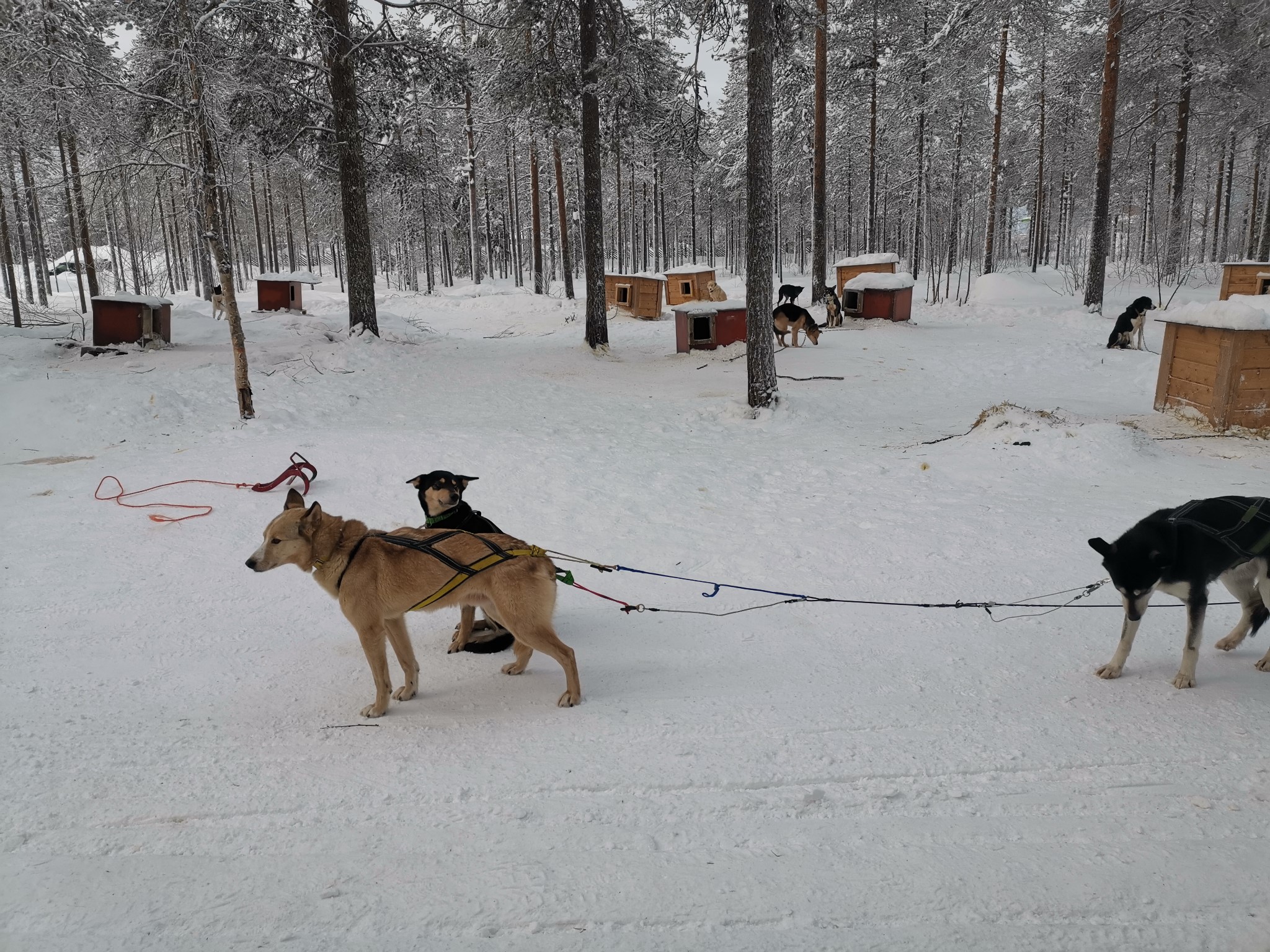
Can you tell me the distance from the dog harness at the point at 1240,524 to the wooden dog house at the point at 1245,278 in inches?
907

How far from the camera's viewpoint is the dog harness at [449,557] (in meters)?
3.90

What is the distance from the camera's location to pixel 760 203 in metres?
10.9

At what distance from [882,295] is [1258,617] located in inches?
703

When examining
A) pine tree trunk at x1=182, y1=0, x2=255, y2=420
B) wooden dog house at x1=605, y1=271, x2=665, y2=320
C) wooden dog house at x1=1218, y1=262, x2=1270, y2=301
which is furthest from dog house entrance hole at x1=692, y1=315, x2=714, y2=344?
wooden dog house at x1=1218, y1=262, x2=1270, y2=301

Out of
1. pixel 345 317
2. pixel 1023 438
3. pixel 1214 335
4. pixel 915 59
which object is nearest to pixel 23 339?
pixel 345 317

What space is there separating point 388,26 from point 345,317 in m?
8.19

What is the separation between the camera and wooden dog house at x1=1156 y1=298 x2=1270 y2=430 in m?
9.38

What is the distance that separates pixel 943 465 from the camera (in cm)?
880

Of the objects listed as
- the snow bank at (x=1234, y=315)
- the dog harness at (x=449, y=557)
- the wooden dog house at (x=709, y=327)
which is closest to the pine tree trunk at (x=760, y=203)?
the snow bank at (x=1234, y=315)

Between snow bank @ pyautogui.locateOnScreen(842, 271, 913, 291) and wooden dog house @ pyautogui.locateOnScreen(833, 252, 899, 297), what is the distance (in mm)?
3070

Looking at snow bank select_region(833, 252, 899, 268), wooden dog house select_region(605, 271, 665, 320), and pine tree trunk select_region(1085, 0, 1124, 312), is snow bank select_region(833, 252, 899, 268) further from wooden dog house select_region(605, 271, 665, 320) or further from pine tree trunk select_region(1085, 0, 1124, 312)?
wooden dog house select_region(605, 271, 665, 320)

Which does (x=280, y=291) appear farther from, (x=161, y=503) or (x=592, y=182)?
(x=161, y=503)

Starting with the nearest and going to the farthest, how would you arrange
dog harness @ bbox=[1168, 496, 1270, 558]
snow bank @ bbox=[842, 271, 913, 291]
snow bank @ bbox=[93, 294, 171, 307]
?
dog harness @ bbox=[1168, 496, 1270, 558] → snow bank @ bbox=[93, 294, 171, 307] → snow bank @ bbox=[842, 271, 913, 291]

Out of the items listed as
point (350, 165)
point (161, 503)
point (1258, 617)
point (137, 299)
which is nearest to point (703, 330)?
point (350, 165)
